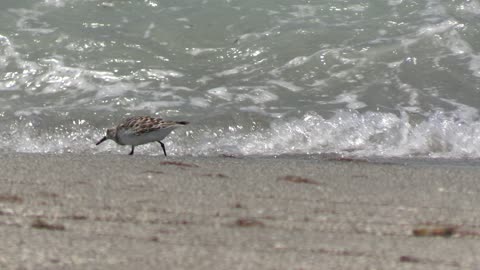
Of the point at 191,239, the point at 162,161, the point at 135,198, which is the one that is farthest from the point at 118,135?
the point at 191,239

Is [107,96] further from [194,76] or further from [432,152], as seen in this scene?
[432,152]

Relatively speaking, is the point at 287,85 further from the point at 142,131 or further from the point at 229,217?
the point at 229,217

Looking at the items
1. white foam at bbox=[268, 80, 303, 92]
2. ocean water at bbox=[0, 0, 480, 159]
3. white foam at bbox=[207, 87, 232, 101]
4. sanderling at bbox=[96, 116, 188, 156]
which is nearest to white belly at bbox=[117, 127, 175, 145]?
sanderling at bbox=[96, 116, 188, 156]

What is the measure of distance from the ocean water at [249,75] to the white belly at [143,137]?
457 millimetres

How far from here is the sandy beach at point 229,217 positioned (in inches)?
117

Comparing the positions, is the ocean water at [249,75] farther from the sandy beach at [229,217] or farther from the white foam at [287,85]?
the sandy beach at [229,217]

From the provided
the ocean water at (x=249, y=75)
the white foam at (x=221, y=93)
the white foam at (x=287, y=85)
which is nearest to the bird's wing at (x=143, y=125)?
the ocean water at (x=249, y=75)

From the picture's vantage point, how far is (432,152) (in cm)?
674

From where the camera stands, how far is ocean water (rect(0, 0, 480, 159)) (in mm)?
6934

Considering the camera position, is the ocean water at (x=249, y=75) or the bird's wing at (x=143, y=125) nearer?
the bird's wing at (x=143, y=125)

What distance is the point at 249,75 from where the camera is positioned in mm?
8180

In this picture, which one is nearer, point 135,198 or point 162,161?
point 135,198

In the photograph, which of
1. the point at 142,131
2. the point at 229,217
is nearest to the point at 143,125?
the point at 142,131

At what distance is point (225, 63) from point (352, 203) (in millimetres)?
4819
